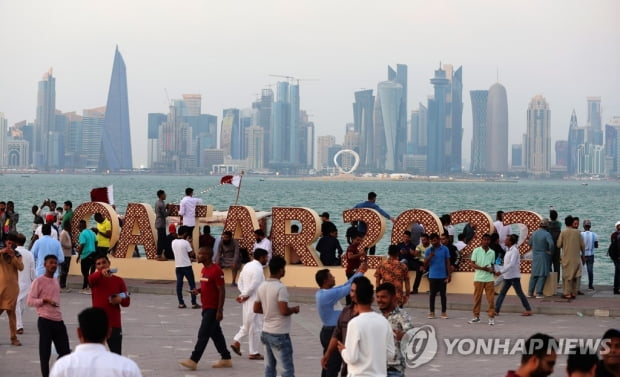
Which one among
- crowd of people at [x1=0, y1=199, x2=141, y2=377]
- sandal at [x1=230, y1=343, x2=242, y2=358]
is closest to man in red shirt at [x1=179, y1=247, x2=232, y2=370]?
sandal at [x1=230, y1=343, x2=242, y2=358]

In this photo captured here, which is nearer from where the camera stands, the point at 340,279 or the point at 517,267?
the point at 517,267

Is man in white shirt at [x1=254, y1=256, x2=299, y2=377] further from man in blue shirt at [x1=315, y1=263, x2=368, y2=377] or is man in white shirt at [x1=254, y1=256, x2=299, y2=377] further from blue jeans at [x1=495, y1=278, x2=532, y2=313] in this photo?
blue jeans at [x1=495, y1=278, x2=532, y2=313]

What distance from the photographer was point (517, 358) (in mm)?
15680

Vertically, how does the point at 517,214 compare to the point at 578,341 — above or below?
above

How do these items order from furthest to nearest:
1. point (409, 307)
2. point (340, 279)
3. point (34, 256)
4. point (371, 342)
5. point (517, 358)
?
point (340, 279)
point (409, 307)
point (34, 256)
point (517, 358)
point (371, 342)

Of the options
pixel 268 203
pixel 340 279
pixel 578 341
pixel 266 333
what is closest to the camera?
pixel 266 333

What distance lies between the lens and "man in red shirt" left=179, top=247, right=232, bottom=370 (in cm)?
1434

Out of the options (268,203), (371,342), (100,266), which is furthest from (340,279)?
(268,203)

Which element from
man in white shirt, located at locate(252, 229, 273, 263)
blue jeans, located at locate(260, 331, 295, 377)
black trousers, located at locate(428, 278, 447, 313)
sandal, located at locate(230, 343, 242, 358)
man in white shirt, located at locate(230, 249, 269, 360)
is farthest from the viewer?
man in white shirt, located at locate(252, 229, 273, 263)

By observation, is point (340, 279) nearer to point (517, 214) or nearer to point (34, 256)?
point (517, 214)

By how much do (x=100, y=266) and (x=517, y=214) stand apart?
1274 cm

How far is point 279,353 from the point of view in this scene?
41.0ft

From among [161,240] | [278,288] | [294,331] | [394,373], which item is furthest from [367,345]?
[161,240]

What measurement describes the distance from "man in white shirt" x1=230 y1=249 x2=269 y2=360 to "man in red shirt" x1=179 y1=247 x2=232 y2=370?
0.29 meters
